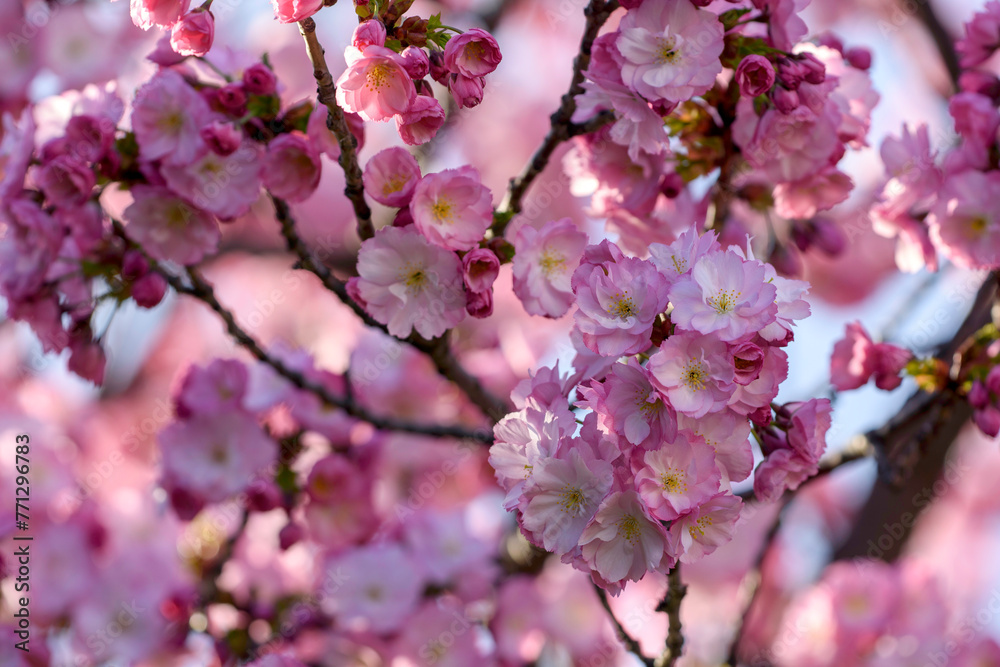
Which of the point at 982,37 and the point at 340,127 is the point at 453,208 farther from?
the point at 982,37

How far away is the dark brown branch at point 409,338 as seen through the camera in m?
1.37

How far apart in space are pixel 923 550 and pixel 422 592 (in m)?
3.49

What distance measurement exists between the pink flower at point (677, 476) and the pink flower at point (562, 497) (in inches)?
2.2

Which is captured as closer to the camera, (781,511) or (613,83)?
(613,83)

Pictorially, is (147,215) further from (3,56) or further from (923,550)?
(923,550)

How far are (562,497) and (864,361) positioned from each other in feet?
2.94

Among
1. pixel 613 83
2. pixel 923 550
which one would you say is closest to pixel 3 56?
pixel 613 83

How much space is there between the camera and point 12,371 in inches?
166

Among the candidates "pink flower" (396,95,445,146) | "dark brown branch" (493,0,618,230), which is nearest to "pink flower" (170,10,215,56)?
"pink flower" (396,95,445,146)

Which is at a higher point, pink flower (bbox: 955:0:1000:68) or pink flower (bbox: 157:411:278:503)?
pink flower (bbox: 955:0:1000:68)

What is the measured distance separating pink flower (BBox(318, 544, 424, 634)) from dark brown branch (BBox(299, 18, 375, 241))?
1244 millimetres

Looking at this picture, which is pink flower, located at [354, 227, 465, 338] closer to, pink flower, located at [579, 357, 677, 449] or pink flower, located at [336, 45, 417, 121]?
pink flower, located at [336, 45, 417, 121]

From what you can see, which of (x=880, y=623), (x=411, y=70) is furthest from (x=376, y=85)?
(x=880, y=623)

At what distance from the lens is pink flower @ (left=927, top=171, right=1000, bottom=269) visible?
1572mm
